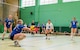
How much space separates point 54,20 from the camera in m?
29.8

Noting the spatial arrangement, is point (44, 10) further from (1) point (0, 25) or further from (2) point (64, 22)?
(1) point (0, 25)

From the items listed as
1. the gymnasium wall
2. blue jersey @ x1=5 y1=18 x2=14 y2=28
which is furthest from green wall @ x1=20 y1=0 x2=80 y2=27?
blue jersey @ x1=5 y1=18 x2=14 y2=28

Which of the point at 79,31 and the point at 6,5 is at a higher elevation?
the point at 6,5

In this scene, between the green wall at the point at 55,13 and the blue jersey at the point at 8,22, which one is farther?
the green wall at the point at 55,13

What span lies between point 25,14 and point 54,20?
525 cm

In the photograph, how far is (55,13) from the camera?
29891 mm

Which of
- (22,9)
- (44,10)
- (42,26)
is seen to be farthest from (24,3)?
(42,26)

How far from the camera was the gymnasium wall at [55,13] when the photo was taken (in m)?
28.3

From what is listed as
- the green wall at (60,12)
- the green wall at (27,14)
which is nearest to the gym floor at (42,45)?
the green wall at (60,12)

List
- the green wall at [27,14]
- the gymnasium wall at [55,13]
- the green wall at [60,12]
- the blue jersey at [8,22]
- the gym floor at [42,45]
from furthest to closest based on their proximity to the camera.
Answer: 1. the green wall at [27,14]
2. the gymnasium wall at [55,13]
3. the green wall at [60,12]
4. the blue jersey at [8,22]
5. the gym floor at [42,45]

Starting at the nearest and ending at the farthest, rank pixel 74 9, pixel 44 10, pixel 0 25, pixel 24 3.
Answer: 1. pixel 0 25
2. pixel 74 9
3. pixel 44 10
4. pixel 24 3

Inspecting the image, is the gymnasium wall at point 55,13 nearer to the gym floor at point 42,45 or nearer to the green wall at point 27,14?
the green wall at point 27,14

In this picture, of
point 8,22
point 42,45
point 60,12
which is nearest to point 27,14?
point 60,12

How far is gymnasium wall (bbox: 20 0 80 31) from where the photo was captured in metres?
28.3
